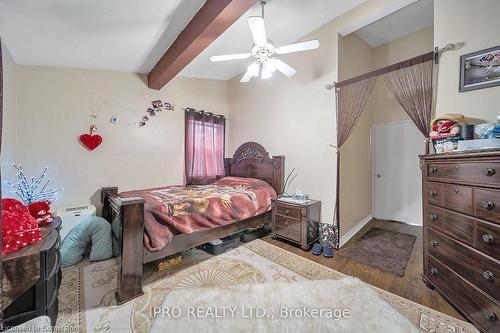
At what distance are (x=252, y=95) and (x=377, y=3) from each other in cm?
218

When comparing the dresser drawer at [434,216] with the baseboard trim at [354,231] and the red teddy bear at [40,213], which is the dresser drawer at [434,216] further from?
the red teddy bear at [40,213]

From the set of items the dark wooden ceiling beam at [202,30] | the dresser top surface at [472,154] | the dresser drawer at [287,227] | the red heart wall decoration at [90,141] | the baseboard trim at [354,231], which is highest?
the dark wooden ceiling beam at [202,30]

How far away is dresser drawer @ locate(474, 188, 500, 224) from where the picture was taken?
137cm

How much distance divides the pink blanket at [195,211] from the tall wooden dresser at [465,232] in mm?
1861

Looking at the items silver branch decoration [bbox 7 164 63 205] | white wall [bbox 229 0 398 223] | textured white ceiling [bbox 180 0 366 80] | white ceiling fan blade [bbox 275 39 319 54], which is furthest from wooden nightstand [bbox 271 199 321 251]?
silver branch decoration [bbox 7 164 63 205]

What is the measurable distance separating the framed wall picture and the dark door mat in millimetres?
1865

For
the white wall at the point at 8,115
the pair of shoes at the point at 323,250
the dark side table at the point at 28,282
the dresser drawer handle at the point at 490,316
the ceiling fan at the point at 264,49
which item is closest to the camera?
the dark side table at the point at 28,282

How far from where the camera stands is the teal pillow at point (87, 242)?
243cm

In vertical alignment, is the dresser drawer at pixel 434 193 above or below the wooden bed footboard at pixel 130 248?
above

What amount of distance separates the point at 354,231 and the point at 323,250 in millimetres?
1031

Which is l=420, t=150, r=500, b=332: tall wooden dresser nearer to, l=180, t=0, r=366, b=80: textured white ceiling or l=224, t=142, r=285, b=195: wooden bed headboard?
l=224, t=142, r=285, b=195: wooden bed headboard

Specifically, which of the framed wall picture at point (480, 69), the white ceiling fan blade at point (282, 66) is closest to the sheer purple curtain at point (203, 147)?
the white ceiling fan blade at point (282, 66)

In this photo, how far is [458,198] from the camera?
1.63 m

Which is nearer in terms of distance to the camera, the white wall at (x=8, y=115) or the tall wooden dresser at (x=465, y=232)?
the tall wooden dresser at (x=465, y=232)
